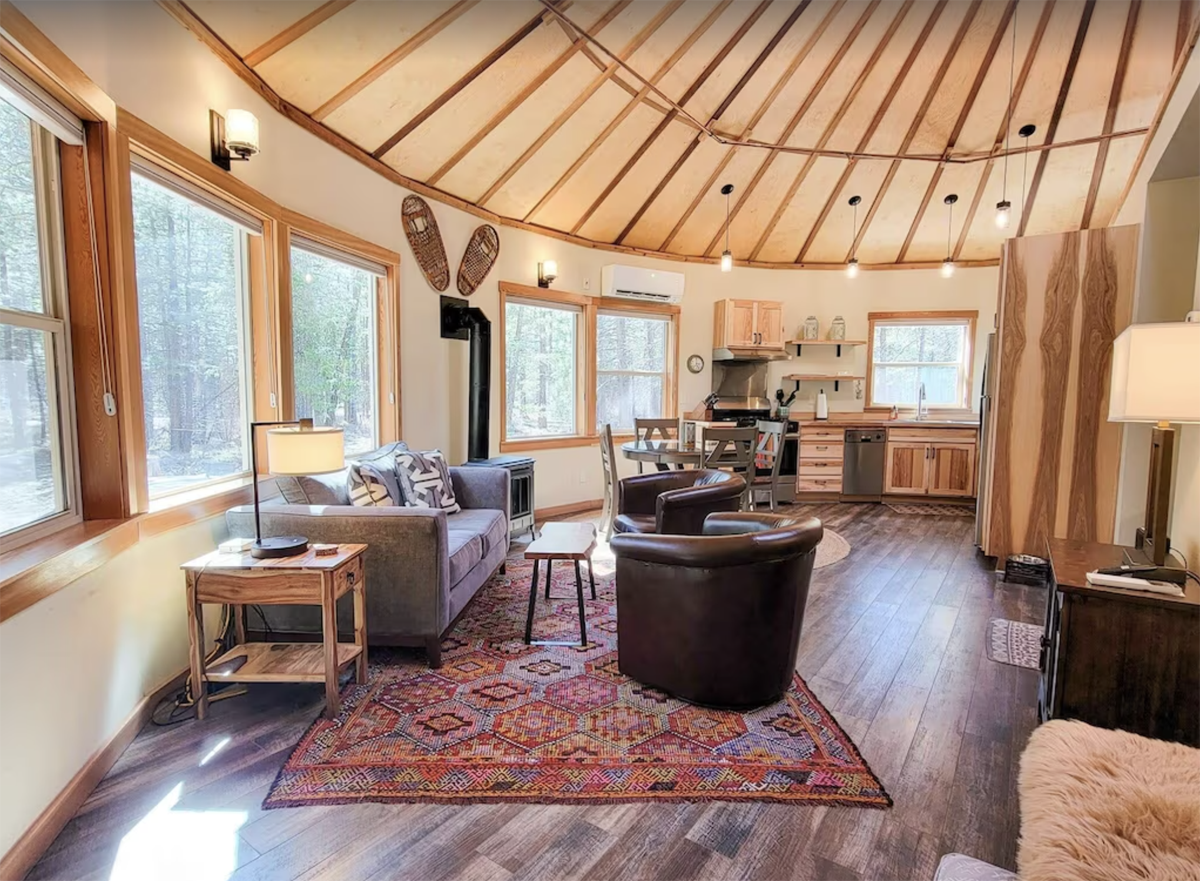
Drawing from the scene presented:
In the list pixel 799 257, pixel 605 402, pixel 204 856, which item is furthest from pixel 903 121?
pixel 204 856

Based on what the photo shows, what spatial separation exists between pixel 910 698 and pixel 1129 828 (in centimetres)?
148

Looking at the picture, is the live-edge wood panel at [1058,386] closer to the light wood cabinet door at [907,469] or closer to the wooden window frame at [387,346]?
the light wood cabinet door at [907,469]

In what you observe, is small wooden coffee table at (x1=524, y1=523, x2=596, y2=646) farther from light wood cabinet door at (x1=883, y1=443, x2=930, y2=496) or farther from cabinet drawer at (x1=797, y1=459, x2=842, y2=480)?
light wood cabinet door at (x1=883, y1=443, x2=930, y2=496)

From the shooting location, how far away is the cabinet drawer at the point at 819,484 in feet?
21.6

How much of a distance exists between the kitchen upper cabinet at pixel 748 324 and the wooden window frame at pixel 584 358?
0.51 metres

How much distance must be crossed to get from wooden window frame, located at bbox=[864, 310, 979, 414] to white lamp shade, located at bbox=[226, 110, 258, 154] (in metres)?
6.26

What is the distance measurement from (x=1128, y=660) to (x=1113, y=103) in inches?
194

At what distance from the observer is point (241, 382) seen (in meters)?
3.11

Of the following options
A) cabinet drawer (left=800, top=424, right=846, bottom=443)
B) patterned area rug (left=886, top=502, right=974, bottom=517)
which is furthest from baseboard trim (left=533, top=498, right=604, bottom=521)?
patterned area rug (left=886, top=502, right=974, bottom=517)

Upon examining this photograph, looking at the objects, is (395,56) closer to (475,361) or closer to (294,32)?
(294,32)

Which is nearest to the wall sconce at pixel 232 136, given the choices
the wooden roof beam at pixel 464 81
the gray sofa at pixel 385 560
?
the wooden roof beam at pixel 464 81

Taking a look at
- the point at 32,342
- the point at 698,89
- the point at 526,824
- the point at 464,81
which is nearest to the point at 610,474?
the point at 464,81

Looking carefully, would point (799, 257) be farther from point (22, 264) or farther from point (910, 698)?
point (22, 264)

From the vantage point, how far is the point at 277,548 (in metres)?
2.31
